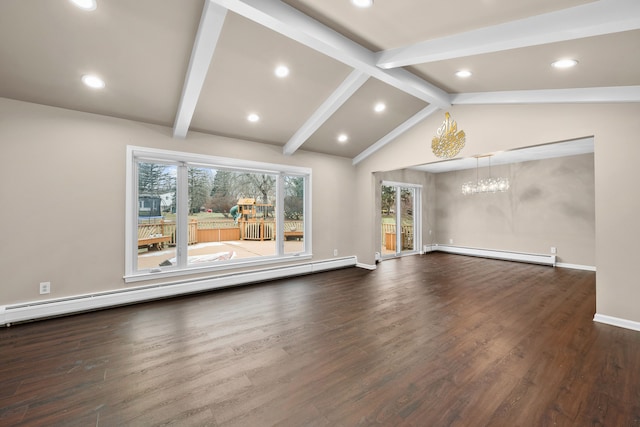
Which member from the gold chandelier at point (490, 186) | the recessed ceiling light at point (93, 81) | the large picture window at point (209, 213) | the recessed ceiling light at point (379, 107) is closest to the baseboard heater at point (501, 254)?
the gold chandelier at point (490, 186)

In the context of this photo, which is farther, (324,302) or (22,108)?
(324,302)

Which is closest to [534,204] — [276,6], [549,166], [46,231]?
[549,166]

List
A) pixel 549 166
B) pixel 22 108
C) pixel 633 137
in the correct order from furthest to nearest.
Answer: pixel 549 166
pixel 22 108
pixel 633 137

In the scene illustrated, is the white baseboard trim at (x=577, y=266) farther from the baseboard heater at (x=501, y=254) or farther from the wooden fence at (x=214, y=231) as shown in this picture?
the wooden fence at (x=214, y=231)

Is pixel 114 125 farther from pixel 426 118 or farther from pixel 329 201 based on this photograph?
pixel 426 118

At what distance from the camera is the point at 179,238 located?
417 cm

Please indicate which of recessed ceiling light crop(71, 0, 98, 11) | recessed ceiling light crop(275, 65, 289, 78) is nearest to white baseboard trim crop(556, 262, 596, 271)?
recessed ceiling light crop(275, 65, 289, 78)

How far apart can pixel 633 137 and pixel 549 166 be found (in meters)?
4.10

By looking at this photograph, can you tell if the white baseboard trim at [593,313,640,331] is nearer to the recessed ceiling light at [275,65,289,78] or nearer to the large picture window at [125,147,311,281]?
the large picture window at [125,147,311,281]

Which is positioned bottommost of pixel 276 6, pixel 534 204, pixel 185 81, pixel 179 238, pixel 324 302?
pixel 324 302

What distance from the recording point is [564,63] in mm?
2596

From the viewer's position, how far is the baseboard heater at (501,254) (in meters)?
6.23

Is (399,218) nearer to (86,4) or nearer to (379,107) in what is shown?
(379,107)

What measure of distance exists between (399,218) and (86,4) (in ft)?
23.8
